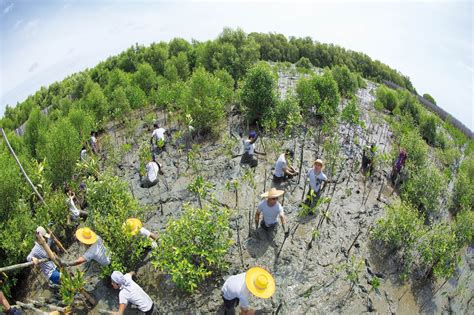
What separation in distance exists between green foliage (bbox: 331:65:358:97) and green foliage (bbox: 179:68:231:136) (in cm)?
722

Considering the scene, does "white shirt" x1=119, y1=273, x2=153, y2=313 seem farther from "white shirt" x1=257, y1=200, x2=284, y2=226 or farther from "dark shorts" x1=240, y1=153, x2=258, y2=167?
"dark shorts" x1=240, y1=153, x2=258, y2=167

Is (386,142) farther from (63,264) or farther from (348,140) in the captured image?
(63,264)

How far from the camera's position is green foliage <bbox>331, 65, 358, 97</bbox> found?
1664 cm

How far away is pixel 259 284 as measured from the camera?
17.4 ft

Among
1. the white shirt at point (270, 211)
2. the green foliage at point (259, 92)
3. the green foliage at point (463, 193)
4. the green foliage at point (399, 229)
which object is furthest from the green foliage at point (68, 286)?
the green foliage at point (463, 193)

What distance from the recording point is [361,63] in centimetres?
3494

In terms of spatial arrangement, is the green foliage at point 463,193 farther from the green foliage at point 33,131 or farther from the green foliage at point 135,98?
the green foliage at point 33,131

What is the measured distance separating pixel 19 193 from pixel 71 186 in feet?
4.26

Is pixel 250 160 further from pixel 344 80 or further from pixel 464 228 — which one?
pixel 344 80

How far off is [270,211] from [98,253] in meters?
3.78

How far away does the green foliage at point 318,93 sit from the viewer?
13.2 meters

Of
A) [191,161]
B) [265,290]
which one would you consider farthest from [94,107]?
[265,290]

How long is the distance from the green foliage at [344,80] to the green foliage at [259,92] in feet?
17.4

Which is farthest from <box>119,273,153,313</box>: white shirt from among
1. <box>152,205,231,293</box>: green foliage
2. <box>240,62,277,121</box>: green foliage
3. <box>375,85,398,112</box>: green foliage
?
<box>375,85,398,112</box>: green foliage
